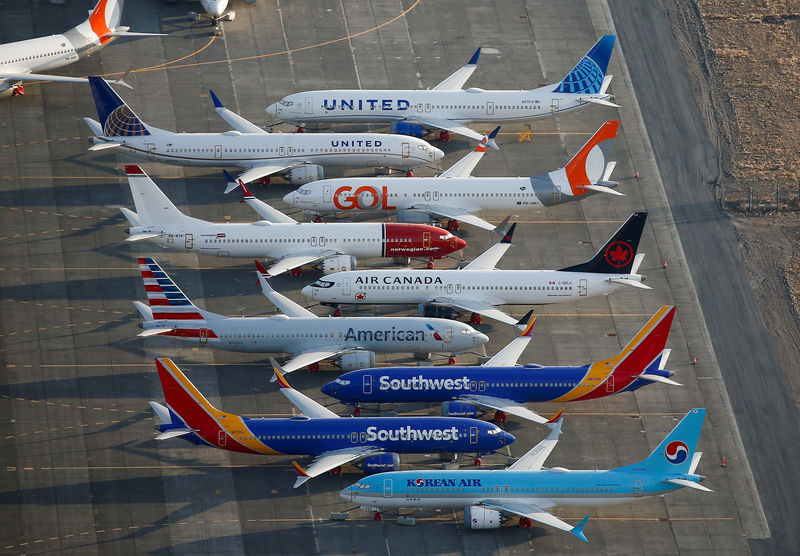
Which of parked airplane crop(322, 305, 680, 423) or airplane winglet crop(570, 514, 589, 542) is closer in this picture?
airplane winglet crop(570, 514, 589, 542)

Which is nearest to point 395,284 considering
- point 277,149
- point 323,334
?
point 323,334

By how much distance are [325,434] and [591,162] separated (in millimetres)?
39768

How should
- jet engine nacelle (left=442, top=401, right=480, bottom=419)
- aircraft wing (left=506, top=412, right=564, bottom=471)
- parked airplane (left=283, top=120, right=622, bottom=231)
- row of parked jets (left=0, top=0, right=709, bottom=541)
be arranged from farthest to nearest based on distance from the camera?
parked airplane (left=283, top=120, right=622, bottom=231)
jet engine nacelle (left=442, top=401, right=480, bottom=419)
aircraft wing (left=506, top=412, right=564, bottom=471)
row of parked jets (left=0, top=0, right=709, bottom=541)

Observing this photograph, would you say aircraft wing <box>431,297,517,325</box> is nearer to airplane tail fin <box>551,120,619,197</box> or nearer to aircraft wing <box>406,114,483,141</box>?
airplane tail fin <box>551,120,619,197</box>

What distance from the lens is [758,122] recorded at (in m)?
150

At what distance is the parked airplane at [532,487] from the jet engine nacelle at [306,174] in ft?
126

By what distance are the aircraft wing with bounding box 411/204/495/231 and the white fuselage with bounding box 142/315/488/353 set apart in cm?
1525

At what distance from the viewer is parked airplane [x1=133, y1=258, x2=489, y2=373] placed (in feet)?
384

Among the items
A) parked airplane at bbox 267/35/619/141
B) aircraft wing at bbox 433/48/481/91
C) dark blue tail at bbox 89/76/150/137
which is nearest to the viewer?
dark blue tail at bbox 89/76/150/137

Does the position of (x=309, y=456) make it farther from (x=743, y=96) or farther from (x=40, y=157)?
(x=743, y=96)

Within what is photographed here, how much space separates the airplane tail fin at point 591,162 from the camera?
133375mm

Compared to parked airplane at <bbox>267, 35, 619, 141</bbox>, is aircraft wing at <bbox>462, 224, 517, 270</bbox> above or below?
below

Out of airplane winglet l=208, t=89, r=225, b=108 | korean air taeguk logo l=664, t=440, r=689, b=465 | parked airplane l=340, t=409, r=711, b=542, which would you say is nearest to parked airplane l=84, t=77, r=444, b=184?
airplane winglet l=208, t=89, r=225, b=108

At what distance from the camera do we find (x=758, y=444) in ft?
384
